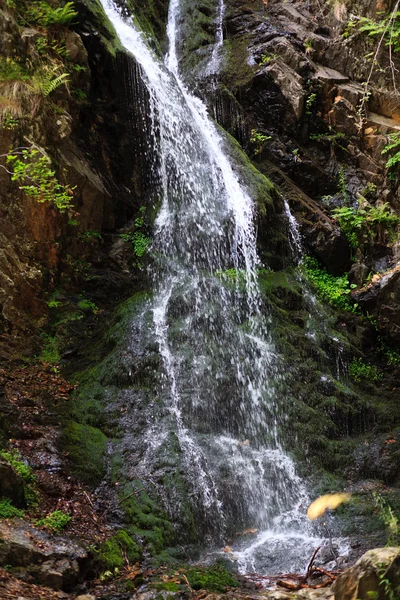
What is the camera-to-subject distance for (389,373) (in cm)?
1021

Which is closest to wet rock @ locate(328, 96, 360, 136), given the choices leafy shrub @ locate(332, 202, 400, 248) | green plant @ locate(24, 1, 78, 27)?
leafy shrub @ locate(332, 202, 400, 248)

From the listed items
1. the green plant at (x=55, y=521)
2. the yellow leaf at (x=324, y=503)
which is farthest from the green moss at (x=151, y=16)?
the green plant at (x=55, y=521)

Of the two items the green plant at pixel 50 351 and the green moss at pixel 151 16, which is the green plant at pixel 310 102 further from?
the green plant at pixel 50 351

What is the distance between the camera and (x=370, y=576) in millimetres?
3707

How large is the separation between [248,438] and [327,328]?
3466mm

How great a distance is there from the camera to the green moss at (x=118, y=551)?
5.38 metres

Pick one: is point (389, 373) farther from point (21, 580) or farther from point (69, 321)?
point (21, 580)

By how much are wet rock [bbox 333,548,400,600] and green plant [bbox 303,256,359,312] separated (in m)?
7.80

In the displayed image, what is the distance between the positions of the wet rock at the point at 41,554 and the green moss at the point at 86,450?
1376 millimetres

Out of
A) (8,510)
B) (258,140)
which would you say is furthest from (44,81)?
(8,510)

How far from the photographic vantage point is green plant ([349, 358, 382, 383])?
9877 millimetres

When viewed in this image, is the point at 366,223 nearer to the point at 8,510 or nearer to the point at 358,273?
the point at 358,273

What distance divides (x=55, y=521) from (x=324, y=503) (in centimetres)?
378

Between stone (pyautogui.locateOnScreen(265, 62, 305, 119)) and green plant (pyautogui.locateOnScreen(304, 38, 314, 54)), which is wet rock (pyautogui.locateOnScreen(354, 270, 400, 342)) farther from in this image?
green plant (pyautogui.locateOnScreen(304, 38, 314, 54))
